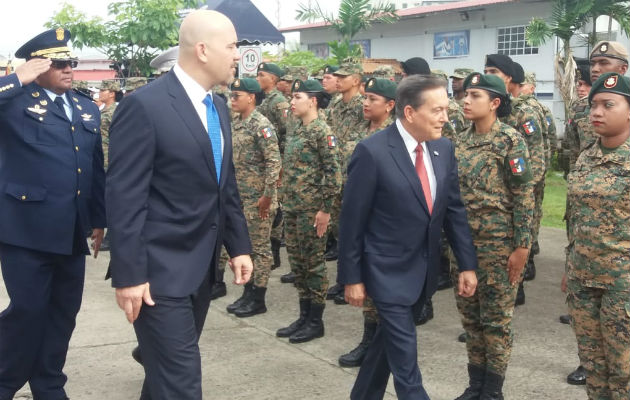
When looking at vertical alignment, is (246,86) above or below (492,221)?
above

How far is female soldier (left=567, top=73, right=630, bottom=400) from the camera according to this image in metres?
3.92

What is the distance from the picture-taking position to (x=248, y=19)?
32.3 m

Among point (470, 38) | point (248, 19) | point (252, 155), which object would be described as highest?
point (248, 19)

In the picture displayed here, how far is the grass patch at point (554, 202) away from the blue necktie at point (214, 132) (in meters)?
8.85

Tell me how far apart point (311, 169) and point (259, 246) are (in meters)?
→ 1.03

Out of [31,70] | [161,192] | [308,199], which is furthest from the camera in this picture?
[308,199]

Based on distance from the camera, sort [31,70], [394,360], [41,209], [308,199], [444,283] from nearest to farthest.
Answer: [394,360], [31,70], [41,209], [308,199], [444,283]

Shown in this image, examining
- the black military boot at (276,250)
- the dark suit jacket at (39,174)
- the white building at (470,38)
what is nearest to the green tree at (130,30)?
the white building at (470,38)

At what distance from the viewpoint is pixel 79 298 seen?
187 inches

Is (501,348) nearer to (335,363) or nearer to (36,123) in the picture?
(335,363)

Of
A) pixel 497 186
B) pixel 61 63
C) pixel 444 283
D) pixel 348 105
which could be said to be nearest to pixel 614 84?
pixel 497 186

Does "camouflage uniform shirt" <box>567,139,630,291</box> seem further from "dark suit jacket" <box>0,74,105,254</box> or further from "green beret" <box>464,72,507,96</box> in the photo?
"dark suit jacket" <box>0,74,105,254</box>

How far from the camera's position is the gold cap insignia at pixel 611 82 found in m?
3.99

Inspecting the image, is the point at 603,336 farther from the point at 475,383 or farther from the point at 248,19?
the point at 248,19
